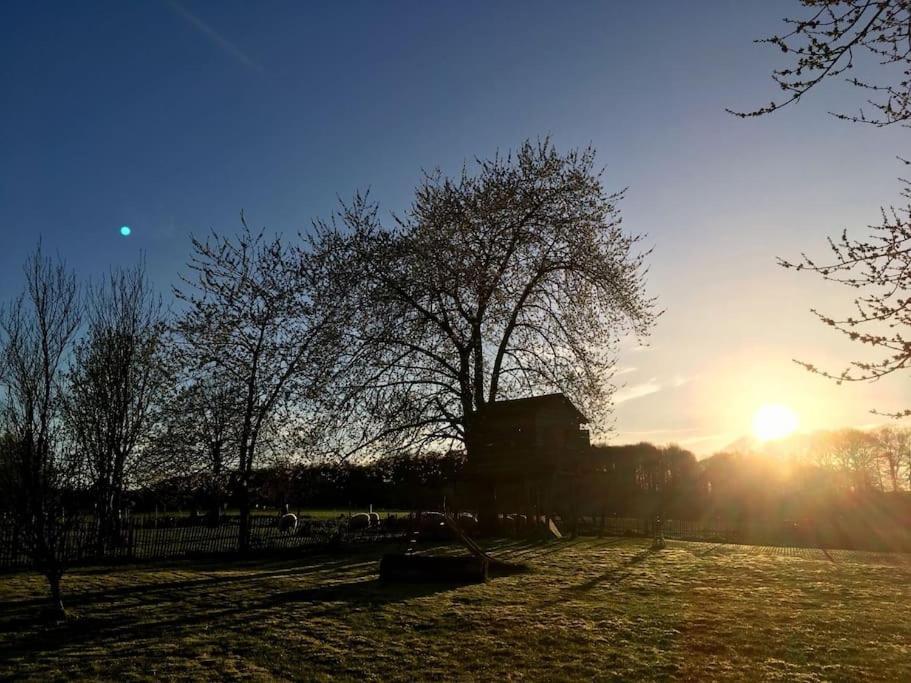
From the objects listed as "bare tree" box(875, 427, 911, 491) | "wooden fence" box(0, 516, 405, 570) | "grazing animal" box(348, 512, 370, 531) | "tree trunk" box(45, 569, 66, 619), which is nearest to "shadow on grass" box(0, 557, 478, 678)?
"tree trunk" box(45, 569, 66, 619)

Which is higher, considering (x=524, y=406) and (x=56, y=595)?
(x=524, y=406)

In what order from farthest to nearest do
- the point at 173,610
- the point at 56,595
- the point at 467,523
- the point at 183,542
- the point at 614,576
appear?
1. the point at 467,523
2. the point at 183,542
3. the point at 614,576
4. the point at 173,610
5. the point at 56,595

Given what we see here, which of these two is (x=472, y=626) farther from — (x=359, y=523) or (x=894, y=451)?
(x=894, y=451)

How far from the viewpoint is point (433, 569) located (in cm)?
1742

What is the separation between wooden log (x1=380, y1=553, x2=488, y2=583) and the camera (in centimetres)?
1731

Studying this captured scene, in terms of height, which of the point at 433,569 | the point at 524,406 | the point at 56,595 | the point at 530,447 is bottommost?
the point at 433,569

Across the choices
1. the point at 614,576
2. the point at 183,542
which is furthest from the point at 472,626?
the point at 183,542

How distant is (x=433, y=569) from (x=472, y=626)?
19.1 feet

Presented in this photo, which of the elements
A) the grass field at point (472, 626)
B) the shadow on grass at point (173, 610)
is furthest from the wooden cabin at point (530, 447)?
the shadow on grass at point (173, 610)

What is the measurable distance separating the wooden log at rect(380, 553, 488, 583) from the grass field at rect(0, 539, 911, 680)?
0.62 metres

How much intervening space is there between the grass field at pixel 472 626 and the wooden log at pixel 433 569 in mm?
618

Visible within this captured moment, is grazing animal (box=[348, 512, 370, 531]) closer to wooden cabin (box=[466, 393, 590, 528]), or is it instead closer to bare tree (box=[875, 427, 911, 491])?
wooden cabin (box=[466, 393, 590, 528])

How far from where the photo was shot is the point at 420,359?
3019 cm

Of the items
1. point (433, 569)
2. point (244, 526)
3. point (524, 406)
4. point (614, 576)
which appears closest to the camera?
point (433, 569)
